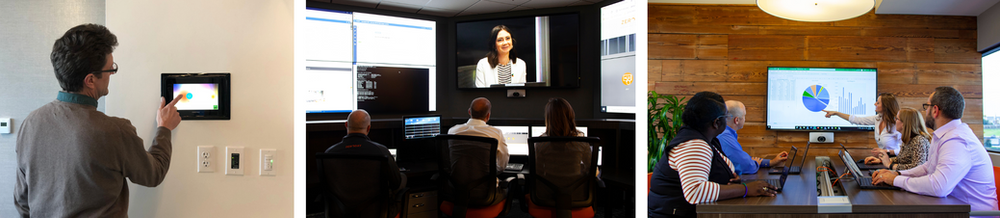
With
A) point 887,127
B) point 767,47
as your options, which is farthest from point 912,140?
point 767,47

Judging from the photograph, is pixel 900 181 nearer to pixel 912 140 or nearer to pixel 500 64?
pixel 912 140

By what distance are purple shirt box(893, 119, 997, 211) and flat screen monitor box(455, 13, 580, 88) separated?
2449 millimetres

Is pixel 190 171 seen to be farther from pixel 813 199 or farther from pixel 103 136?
pixel 813 199

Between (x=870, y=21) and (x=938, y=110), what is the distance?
2.56 metres

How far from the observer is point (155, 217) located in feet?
5.58

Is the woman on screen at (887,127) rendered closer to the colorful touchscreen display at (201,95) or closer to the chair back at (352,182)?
the chair back at (352,182)

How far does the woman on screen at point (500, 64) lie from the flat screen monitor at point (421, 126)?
69 centimetres

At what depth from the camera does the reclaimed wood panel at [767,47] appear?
432 cm

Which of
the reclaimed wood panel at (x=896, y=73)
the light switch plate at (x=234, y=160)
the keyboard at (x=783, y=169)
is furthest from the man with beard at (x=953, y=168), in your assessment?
the light switch plate at (x=234, y=160)

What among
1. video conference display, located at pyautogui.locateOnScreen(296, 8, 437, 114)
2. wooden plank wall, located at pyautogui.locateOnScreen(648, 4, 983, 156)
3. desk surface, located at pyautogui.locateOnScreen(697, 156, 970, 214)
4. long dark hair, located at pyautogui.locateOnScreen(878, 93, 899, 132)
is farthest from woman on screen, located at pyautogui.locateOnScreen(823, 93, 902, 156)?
video conference display, located at pyautogui.locateOnScreen(296, 8, 437, 114)

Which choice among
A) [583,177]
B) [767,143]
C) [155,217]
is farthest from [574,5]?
[155,217]

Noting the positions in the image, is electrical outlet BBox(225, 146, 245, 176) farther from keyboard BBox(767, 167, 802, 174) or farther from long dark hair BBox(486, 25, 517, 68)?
long dark hair BBox(486, 25, 517, 68)

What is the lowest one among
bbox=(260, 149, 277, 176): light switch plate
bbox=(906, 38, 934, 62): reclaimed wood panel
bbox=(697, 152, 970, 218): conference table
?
bbox=(697, 152, 970, 218): conference table

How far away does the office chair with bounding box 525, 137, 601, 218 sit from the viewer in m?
2.69
